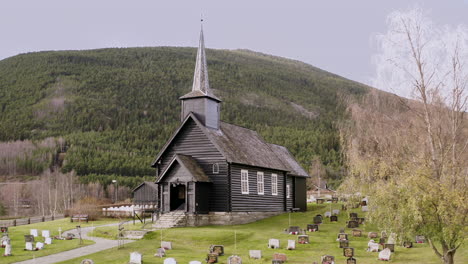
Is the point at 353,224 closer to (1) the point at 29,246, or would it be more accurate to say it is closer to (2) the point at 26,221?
(1) the point at 29,246

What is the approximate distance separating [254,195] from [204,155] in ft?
18.9

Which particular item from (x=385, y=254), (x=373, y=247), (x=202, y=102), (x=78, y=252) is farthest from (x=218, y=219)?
(x=385, y=254)

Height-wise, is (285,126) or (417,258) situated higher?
(285,126)

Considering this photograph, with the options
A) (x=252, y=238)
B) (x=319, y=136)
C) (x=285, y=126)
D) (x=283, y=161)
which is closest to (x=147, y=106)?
(x=285, y=126)

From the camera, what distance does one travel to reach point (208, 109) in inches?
1661

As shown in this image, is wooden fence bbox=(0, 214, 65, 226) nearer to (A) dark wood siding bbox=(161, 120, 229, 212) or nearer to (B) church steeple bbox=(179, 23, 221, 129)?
(A) dark wood siding bbox=(161, 120, 229, 212)

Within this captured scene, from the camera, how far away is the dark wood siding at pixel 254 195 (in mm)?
40125

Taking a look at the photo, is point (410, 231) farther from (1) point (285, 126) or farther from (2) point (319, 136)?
(1) point (285, 126)

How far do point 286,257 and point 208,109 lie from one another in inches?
733

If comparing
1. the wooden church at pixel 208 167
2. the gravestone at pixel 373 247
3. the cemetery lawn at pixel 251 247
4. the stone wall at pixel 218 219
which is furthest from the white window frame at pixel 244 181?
the gravestone at pixel 373 247

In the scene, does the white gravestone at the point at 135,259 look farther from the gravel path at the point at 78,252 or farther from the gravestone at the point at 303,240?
the gravestone at the point at 303,240

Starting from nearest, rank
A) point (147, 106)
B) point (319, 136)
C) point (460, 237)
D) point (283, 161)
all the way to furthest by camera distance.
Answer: point (460, 237) → point (283, 161) → point (319, 136) → point (147, 106)

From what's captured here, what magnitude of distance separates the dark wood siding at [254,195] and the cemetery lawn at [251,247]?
2.08 meters

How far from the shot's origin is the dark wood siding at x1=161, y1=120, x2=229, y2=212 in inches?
1560
